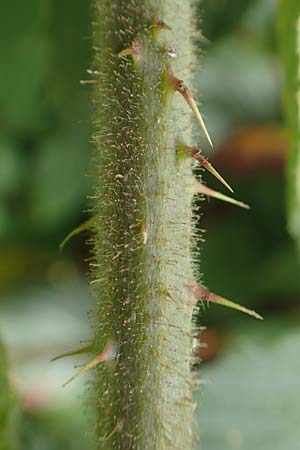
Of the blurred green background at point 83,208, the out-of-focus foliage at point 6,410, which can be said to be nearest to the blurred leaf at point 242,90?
the blurred green background at point 83,208

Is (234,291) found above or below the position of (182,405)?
below

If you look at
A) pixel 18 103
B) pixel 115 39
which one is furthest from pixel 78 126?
pixel 115 39

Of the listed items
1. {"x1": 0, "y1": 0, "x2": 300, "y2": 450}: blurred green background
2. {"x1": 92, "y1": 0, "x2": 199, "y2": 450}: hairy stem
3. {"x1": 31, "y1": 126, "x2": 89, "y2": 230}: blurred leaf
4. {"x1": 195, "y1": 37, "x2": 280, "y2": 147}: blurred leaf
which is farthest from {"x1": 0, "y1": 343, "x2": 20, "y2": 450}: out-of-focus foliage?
{"x1": 195, "y1": 37, "x2": 280, "y2": 147}: blurred leaf

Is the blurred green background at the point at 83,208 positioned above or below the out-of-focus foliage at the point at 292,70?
below

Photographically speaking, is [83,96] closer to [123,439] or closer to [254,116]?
[254,116]

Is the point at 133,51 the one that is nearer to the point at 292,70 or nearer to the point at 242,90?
the point at 292,70

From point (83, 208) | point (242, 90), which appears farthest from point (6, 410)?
point (242, 90)

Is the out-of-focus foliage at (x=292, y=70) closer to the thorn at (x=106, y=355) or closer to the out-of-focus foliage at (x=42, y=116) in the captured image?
the thorn at (x=106, y=355)
